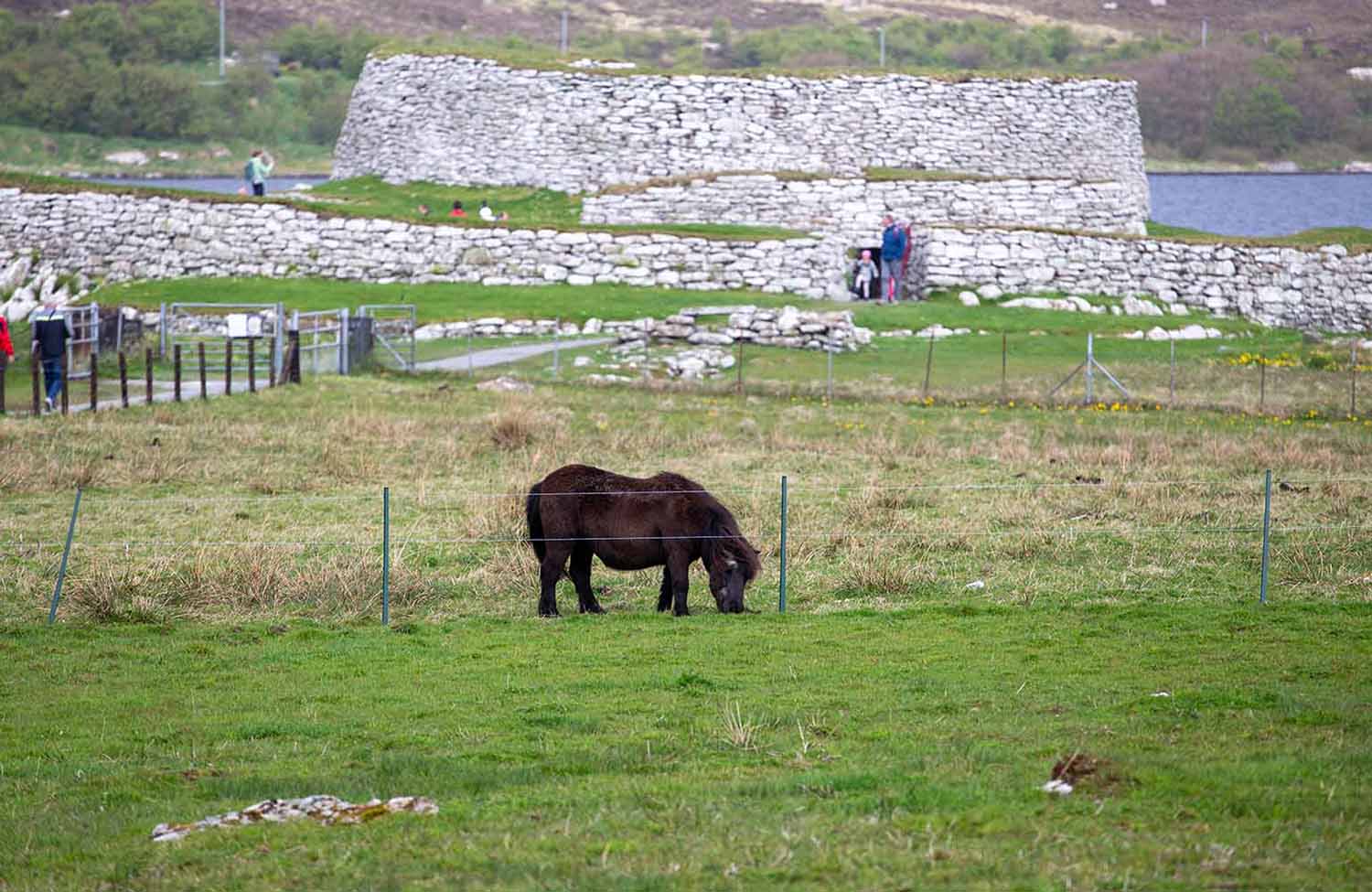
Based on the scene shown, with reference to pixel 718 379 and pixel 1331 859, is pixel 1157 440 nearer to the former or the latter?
pixel 718 379

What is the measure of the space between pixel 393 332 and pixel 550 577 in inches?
1029

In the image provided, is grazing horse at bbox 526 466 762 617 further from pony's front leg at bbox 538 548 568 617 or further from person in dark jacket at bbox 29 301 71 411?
person in dark jacket at bbox 29 301 71 411

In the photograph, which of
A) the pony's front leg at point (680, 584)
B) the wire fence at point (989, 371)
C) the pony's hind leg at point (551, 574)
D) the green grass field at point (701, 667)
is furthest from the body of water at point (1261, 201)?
the pony's hind leg at point (551, 574)

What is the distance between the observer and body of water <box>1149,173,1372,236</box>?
3826 inches

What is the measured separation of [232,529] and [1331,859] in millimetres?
13515

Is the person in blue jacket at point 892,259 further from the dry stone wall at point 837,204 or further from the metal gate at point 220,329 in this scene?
the metal gate at point 220,329

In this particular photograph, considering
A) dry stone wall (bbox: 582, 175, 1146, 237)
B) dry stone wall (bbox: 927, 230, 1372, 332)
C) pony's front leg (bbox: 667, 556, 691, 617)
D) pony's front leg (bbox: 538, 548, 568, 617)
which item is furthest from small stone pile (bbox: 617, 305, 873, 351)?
pony's front leg (bbox: 667, 556, 691, 617)

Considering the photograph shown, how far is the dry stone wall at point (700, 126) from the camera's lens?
53.7 metres

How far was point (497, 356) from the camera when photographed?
126 ft

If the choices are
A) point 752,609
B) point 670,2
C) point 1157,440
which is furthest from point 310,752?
point 670,2

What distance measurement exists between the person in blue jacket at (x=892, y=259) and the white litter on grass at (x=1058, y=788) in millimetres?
36585

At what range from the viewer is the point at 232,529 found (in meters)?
19.1

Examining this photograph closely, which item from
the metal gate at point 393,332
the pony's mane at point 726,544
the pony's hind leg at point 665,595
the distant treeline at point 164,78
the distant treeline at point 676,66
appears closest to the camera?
the pony's mane at point 726,544

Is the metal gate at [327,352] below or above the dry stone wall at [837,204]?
below
